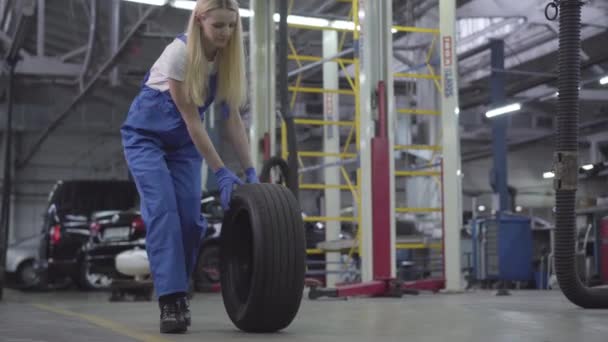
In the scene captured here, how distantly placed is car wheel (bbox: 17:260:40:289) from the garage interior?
5cm

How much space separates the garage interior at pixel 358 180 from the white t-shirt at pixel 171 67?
57cm

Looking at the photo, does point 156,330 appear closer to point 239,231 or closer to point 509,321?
point 239,231

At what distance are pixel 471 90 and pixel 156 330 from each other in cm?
2163

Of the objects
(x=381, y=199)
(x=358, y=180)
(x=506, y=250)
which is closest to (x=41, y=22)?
(x=358, y=180)

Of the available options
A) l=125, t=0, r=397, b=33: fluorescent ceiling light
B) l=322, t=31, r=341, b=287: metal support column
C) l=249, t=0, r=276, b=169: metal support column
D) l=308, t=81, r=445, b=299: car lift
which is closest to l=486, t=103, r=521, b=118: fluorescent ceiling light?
l=322, t=31, r=341, b=287: metal support column

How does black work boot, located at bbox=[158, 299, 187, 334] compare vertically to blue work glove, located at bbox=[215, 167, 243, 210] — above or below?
below

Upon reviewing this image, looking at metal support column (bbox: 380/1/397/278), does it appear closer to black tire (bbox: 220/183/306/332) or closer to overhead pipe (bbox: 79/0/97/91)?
black tire (bbox: 220/183/306/332)

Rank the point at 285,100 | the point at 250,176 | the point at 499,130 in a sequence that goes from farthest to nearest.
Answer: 1. the point at 499,130
2. the point at 285,100
3. the point at 250,176

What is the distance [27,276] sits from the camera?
46.9ft

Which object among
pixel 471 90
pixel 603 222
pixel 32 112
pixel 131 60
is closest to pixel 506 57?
pixel 471 90

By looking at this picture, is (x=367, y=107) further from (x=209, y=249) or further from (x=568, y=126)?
(x=568, y=126)

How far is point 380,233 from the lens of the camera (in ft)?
26.8

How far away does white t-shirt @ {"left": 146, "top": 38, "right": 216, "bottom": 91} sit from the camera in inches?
129

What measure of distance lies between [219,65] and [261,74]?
7.54 meters
